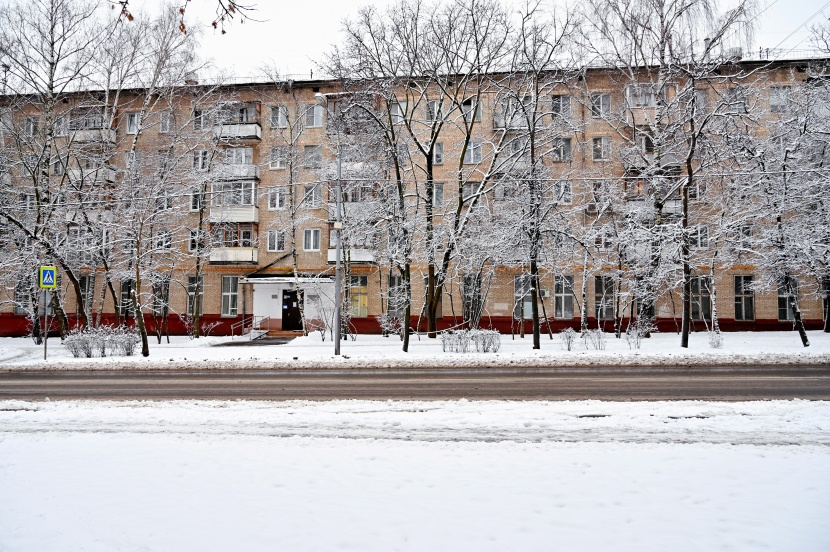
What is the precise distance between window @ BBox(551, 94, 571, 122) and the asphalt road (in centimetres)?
1320

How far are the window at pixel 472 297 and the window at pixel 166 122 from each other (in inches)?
779

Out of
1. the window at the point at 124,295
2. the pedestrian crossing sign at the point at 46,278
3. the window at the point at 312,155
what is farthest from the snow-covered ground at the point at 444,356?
the window at the point at 312,155

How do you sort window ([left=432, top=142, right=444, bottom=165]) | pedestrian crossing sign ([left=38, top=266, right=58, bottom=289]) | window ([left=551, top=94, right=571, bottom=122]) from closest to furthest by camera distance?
pedestrian crossing sign ([left=38, top=266, right=58, bottom=289]) → window ([left=551, top=94, right=571, bottom=122]) → window ([left=432, top=142, right=444, bottom=165])

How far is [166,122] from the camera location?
111 ft

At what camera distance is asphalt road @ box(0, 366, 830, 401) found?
1074 cm

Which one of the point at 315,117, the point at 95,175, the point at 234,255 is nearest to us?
the point at 95,175

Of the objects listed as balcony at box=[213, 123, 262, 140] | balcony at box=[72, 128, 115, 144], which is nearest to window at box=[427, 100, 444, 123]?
balcony at box=[213, 123, 262, 140]

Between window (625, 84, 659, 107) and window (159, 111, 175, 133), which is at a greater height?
window (159, 111, 175, 133)

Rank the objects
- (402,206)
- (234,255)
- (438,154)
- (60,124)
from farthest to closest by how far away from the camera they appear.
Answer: (438,154), (234,255), (60,124), (402,206)

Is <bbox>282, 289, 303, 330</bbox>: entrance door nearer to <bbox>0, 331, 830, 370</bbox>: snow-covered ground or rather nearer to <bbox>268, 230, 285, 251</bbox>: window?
<bbox>268, 230, 285, 251</bbox>: window

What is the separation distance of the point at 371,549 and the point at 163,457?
3.63m

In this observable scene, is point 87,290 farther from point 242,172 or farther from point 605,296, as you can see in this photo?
point 605,296

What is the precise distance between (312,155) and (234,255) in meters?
8.14

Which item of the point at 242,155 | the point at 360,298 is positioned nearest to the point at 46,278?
the point at 360,298
